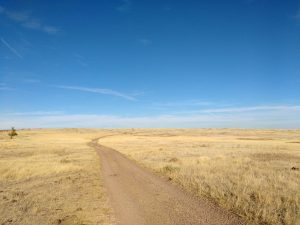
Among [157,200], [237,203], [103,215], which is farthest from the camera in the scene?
[157,200]

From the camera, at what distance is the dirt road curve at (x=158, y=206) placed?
10391 mm

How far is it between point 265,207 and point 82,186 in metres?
10.3

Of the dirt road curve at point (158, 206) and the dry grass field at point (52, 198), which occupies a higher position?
the dirt road curve at point (158, 206)

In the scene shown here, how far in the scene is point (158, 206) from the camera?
12.2 m

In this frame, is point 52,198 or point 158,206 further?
point 52,198

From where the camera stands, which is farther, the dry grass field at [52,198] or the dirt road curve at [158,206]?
the dry grass field at [52,198]

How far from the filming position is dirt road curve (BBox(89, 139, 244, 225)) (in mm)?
10391

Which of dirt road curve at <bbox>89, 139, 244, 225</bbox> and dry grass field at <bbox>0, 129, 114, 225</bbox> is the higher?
dirt road curve at <bbox>89, 139, 244, 225</bbox>

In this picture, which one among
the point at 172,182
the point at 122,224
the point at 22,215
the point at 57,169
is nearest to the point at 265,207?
the point at 122,224

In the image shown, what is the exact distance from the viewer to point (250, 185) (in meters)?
15.8

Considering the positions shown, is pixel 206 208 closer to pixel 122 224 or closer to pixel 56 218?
pixel 122 224

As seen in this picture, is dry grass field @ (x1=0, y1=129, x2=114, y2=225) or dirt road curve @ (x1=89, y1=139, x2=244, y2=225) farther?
dry grass field @ (x1=0, y1=129, x2=114, y2=225)

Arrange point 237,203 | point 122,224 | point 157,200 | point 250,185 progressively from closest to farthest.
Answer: point 122,224 → point 237,203 → point 157,200 → point 250,185

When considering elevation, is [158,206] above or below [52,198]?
above
